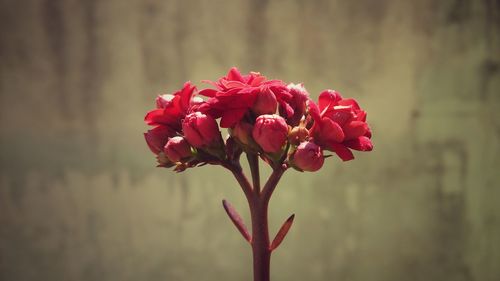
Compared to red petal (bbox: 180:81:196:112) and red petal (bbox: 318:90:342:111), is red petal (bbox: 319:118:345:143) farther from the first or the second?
red petal (bbox: 180:81:196:112)

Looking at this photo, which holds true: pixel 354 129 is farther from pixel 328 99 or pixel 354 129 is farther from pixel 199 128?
pixel 199 128

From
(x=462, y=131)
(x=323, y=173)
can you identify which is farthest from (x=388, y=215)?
(x=462, y=131)

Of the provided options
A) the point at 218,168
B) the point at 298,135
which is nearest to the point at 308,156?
the point at 298,135

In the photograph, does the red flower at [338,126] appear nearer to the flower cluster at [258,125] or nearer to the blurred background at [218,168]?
the flower cluster at [258,125]

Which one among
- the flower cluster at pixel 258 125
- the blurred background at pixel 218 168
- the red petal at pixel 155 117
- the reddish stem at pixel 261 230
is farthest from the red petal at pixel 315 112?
the blurred background at pixel 218 168

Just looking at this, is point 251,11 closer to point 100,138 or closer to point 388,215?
point 100,138
